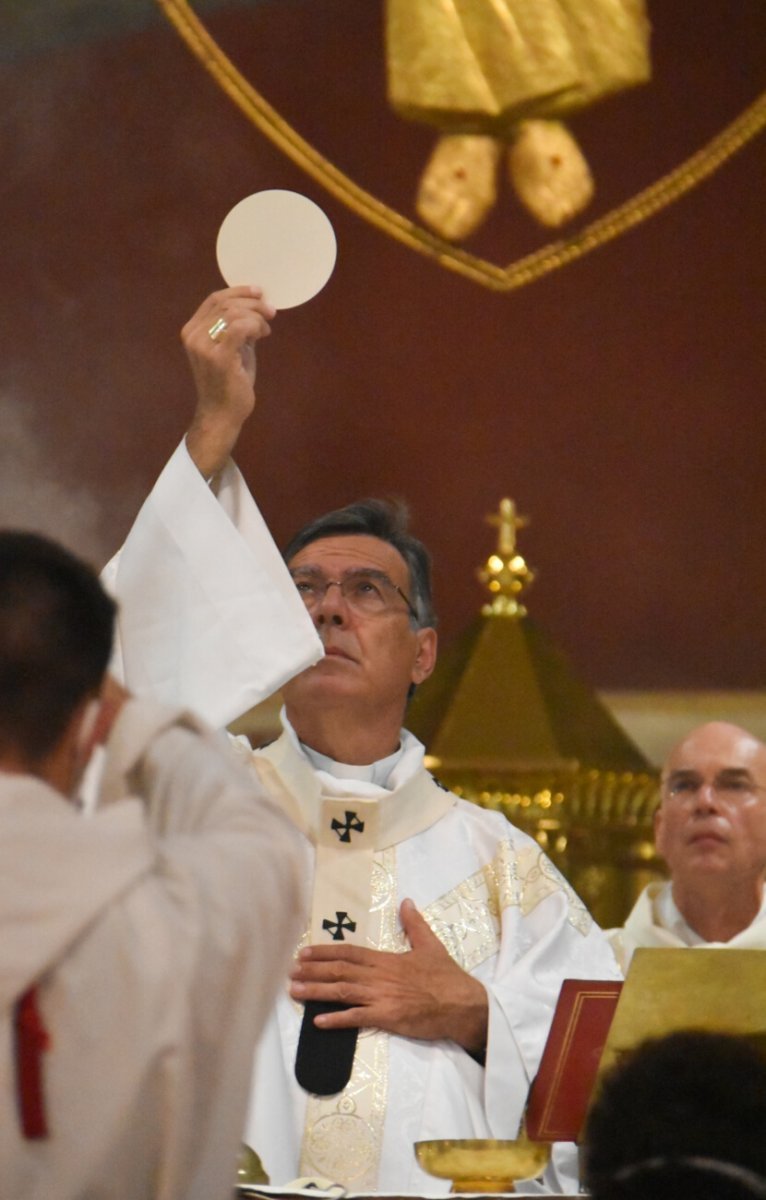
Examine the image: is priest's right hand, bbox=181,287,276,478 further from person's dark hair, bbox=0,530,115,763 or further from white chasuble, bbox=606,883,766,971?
white chasuble, bbox=606,883,766,971

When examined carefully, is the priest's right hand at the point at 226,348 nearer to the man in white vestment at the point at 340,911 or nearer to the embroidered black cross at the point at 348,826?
the man in white vestment at the point at 340,911

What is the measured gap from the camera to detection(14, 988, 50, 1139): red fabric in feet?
5.52

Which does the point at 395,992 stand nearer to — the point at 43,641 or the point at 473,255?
the point at 43,641

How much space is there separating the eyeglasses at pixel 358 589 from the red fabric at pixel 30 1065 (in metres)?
2.02

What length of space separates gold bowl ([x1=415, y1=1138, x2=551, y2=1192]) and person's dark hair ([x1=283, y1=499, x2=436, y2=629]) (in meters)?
1.38

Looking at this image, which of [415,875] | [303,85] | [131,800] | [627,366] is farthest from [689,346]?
[131,800]

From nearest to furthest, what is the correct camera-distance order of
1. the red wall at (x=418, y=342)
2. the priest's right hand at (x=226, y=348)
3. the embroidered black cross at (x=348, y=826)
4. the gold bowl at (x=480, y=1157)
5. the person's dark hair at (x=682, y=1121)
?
the person's dark hair at (x=682, y=1121)
the gold bowl at (x=480, y=1157)
the priest's right hand at (x=226, y=348)
the embroidered black cross at (x=348, y=826)
the red wall at (x=418, y=342)

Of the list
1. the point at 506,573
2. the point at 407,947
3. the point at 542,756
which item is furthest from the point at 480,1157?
the point at 506,573

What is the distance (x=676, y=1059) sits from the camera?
5.22 feet

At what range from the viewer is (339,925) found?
338 centimetres

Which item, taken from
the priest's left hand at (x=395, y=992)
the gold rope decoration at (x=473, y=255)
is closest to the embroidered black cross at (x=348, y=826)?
the priest's left hand at (x=395, y=992)

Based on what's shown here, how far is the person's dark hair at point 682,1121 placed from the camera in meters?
1.53

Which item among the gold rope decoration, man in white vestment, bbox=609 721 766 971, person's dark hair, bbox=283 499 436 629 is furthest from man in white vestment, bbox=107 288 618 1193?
the gold rope decoration

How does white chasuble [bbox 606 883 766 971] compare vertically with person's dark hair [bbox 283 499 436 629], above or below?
below
